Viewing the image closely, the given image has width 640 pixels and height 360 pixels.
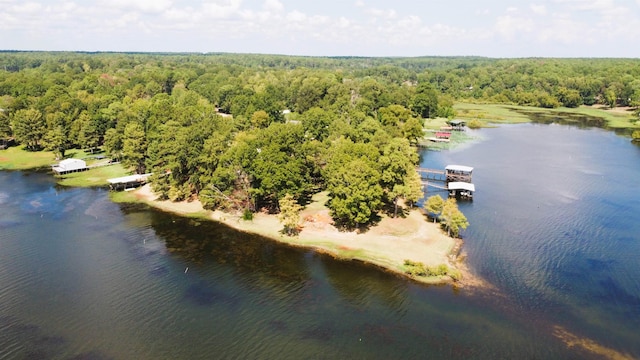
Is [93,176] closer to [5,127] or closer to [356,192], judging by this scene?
[5,127]

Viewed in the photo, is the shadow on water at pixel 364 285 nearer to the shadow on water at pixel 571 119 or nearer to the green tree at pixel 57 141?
the green tree at pixel 57 141

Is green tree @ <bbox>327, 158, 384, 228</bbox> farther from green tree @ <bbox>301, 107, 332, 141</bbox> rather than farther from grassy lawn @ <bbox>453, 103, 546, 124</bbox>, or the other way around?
grassy lawn @ <bbox>453, 103, 546, 124</bbox>

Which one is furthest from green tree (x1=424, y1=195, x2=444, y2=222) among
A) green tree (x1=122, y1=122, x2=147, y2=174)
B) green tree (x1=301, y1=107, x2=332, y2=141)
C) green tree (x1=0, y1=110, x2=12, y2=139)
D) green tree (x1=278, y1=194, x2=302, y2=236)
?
green tree (x1=0, y1=110, x2=12, y2=139)

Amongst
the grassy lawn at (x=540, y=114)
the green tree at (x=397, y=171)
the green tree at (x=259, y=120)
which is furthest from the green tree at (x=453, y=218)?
the grassy lawn at (x=540, y=114)

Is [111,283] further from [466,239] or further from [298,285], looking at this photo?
[466,239]

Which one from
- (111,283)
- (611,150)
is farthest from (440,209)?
(611,150)

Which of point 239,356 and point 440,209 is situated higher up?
point 440,209

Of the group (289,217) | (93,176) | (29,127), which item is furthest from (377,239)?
(29,127)
